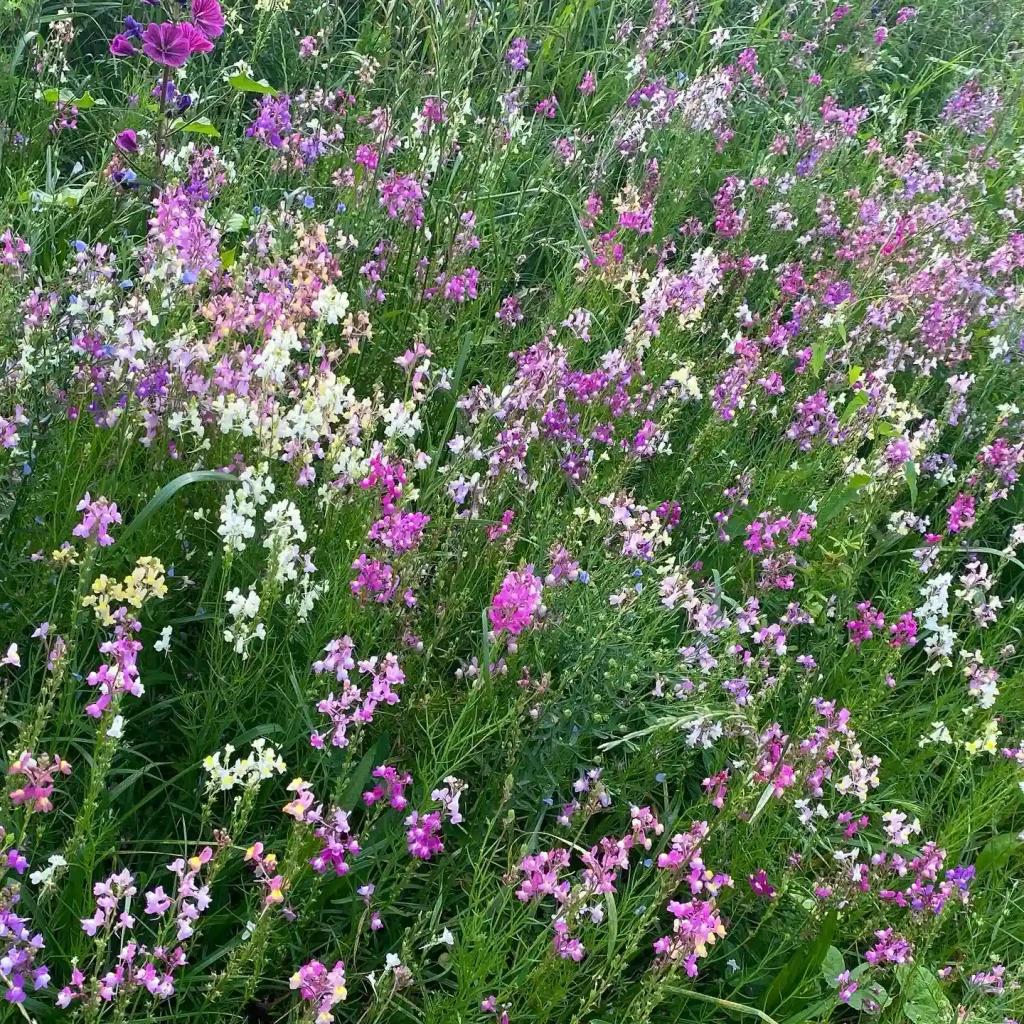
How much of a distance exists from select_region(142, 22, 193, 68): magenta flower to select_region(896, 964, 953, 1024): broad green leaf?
2.77 meters

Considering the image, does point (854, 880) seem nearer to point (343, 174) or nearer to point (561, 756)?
point (561, 756)

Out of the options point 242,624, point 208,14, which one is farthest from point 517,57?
point 242,624

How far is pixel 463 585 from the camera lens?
2.46 m

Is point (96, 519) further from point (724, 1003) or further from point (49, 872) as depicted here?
point (724, 1003)

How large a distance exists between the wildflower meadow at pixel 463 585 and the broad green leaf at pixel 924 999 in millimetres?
10

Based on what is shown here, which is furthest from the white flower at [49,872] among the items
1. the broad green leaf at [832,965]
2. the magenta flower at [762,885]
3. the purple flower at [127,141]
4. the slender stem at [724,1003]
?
the purple flower at [127,141]

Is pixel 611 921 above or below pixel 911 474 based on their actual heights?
below

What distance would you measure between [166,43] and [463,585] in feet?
5.21

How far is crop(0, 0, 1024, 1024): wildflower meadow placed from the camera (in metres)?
1.83

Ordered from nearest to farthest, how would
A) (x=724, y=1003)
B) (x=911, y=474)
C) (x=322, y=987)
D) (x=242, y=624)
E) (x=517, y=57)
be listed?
(x=322, y=987), (x=242, y=624), (x=724, y=1003), (x=911, y=474), (x=517, y=57)

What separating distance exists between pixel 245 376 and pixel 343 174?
1.41 metres

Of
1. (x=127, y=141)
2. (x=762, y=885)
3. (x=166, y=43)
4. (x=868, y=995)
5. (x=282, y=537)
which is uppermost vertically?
(x=166, y=43)

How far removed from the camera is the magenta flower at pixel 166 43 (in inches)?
103

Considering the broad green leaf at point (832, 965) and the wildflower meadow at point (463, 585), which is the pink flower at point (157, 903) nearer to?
the wildflower meadow at point (463, 585)
